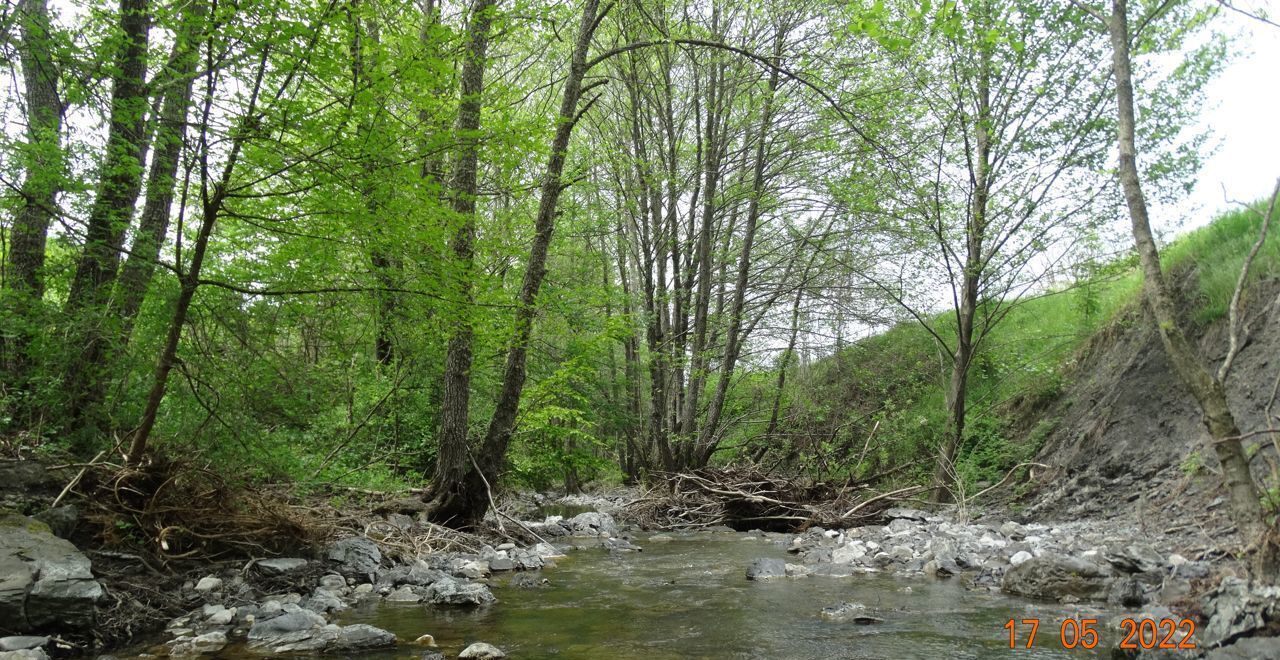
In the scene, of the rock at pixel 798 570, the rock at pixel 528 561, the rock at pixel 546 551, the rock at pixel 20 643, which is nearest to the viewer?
the rock at pixel 20 643

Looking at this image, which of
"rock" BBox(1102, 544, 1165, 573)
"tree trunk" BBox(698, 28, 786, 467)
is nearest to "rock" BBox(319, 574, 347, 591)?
"rock" BBox(1102, 544, 1165, 573)

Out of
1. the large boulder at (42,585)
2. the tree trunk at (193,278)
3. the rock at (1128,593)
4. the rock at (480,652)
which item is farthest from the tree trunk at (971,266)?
the large boulder at (42,585)

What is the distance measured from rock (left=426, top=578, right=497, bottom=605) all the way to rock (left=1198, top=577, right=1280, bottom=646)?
4.30m

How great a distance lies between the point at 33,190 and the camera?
14.1 ft

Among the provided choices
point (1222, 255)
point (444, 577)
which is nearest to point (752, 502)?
point (444, 577)

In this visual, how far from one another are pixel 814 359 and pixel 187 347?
15511 mm

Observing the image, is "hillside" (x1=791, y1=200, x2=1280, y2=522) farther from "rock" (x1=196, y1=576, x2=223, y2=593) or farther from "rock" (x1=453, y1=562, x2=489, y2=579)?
"rock" (x1=196, y1=576, x2=223, y2=593)

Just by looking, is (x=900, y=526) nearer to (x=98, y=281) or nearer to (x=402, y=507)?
(x=402, y=507)

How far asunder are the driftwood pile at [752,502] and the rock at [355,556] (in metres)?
5.74

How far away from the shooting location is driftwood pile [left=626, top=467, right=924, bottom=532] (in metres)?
9.53

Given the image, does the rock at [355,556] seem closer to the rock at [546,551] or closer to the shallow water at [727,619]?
the shallow water at [727,619]

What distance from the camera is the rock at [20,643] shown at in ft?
10.4

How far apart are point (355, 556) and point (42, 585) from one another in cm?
248

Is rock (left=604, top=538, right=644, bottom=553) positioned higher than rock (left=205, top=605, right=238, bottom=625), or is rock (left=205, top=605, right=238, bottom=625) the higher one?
rock (left=205, top=605, right=238, bottom=625)
